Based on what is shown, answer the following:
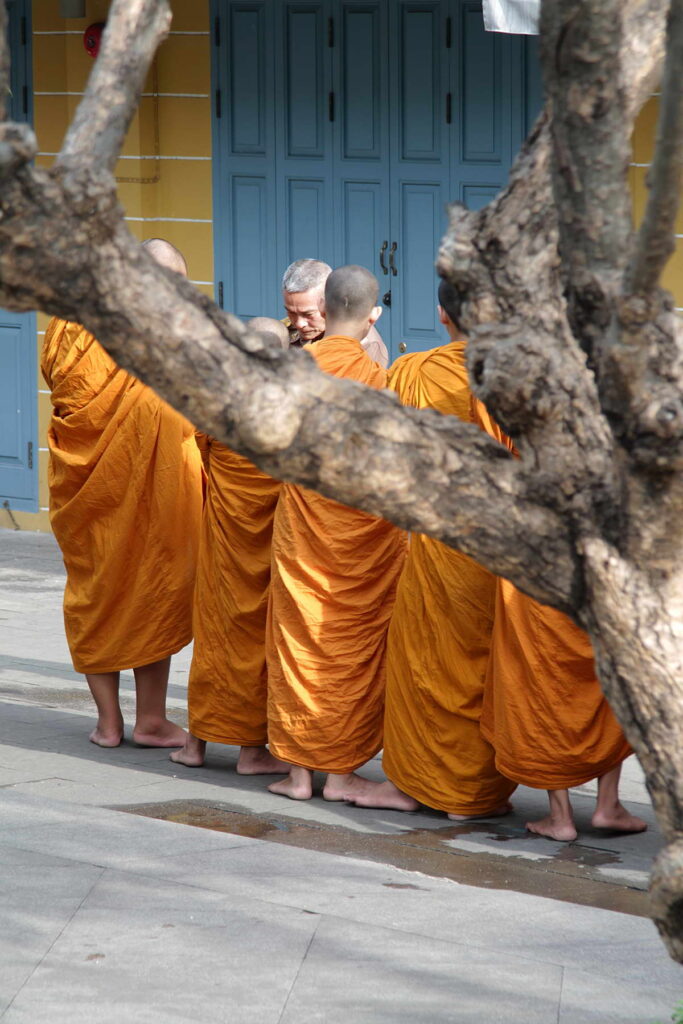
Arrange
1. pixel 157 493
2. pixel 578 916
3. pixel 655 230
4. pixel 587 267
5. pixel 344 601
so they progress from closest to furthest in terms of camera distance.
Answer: pixel 655 230 → pixel 587 267 → pixel 578 916 → pixel 344 601 → pixel 157 493

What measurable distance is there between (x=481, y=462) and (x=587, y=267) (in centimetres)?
42

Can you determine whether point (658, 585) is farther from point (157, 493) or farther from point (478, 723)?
point (157, 493)

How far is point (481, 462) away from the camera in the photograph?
2740mm

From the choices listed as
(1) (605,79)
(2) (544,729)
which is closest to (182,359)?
(1) (605,79)

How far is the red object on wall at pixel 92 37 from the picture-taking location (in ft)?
34.1

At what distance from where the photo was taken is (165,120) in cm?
1064

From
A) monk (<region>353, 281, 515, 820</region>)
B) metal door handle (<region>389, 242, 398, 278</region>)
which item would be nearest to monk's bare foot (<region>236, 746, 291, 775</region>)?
monk (<region>353, 281, 515, 820</region>)

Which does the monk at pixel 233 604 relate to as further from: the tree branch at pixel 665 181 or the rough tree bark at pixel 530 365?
the tree branch at pixel 665 181

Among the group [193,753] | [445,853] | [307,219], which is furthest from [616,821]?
[307,219]

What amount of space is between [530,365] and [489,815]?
10.7ft

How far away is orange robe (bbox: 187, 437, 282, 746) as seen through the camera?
6047mm

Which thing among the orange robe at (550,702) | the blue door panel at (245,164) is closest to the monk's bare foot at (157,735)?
the orange robe at (550,702)

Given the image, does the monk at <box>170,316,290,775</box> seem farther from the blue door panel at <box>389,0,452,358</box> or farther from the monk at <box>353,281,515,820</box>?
the blue door panel at <box>389,0,452,358</box>

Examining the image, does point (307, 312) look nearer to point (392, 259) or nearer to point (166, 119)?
point (392, 259)
